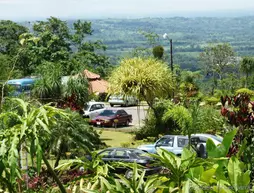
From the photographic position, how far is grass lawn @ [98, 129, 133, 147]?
814 inches

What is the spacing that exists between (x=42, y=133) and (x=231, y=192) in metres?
1.47

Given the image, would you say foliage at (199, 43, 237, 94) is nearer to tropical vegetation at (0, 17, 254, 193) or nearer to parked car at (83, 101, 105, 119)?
tropical vegetation at (0, 17, 254, 193)

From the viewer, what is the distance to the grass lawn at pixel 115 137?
67.9 feet

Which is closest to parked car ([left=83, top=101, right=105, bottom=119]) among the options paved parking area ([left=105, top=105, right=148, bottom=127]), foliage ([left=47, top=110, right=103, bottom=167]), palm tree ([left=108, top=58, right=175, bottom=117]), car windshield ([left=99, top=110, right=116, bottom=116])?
car windshield ([left=99, top=110, right=116, bottom=116])

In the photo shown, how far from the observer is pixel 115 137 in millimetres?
22391

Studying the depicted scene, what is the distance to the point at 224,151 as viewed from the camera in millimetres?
4508

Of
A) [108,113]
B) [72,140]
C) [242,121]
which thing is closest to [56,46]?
[108,113]

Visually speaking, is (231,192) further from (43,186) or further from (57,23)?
(57,23)

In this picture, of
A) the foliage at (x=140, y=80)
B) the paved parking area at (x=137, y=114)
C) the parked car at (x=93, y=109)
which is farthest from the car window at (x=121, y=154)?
the parked car at (x=93, y=109)

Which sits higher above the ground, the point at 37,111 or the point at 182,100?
the point at 37,111

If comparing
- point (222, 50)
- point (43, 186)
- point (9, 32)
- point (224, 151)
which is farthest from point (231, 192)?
point (222, 50)

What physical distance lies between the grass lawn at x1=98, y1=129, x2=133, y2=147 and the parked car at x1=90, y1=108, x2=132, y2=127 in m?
1.31

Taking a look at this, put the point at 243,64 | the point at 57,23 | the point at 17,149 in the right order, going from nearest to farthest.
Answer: the point at 17,149, the point at 57,23, the point at 243,64

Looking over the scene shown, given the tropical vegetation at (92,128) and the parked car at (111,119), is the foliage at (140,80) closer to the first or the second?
the tropical vegetation at (92,128)
